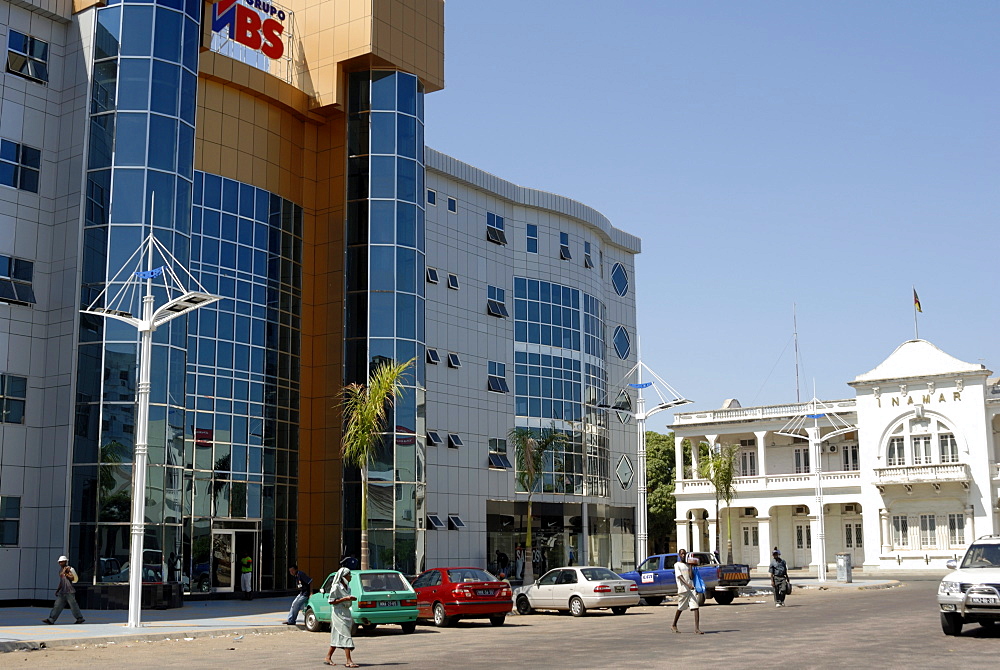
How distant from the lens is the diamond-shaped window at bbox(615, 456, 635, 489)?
6066 cm

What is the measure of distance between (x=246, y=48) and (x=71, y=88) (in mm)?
8394

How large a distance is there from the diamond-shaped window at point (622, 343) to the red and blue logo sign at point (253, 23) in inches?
1092

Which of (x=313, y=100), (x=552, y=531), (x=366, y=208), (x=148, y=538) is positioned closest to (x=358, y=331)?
(x=366, y=208)

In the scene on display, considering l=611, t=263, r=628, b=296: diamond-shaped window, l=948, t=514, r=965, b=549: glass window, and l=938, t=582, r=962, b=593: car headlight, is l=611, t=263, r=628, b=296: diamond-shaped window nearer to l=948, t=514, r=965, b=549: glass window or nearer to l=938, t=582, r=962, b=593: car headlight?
l=948, t=514, r=965, b=549: glass window

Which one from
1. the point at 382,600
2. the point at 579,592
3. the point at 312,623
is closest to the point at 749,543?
the point at 579,592

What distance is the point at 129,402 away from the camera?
31453mm

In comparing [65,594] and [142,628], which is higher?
[65,594]

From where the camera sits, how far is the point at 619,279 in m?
63.3

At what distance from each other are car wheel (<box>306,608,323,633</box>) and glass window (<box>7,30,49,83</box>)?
1978 cm

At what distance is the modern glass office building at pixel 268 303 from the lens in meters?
31.9

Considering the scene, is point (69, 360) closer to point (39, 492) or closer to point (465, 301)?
point (39, 492)

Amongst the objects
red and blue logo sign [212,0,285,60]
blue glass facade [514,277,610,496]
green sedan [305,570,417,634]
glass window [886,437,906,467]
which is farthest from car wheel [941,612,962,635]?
glass window [886,437,906,467]

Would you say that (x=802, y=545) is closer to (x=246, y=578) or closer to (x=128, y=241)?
(x=246, y=578)

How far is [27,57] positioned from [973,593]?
3059cm
